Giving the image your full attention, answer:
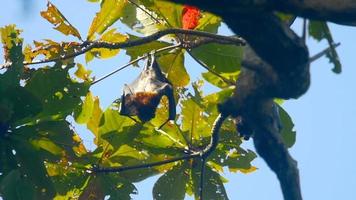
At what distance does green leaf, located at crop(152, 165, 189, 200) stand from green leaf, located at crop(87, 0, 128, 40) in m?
1.33

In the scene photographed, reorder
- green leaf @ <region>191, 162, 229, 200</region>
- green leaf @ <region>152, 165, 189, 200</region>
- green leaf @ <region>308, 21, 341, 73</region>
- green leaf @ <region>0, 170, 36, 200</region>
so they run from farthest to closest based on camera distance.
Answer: green leaf @ <region>152, 165, 189, 200</region>, green leaf @ <region>191, 162, 229, 200</region>, green leaf @ <region>0, 170, 36, 200</region>, green leaf @ <region>308, 21, 341, 73</region>

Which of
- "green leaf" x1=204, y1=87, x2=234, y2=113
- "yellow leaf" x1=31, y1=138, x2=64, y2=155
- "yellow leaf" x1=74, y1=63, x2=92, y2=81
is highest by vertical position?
"yellow leaf" x1=74, y1=63, x2=92, y2=81

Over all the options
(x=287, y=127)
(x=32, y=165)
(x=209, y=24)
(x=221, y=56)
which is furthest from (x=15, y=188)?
(x=287, y=127)

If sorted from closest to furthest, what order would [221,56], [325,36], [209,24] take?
[325,36]
[221,56]
[209,24]

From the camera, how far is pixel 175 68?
5.68 metres

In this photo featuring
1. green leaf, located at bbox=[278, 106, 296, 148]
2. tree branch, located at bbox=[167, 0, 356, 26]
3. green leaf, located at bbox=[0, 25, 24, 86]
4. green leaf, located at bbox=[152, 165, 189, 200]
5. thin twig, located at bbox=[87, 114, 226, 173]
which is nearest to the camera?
tree branch, located at bbox=[167, 0, 356, 26]

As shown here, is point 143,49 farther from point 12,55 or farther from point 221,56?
point 12,55

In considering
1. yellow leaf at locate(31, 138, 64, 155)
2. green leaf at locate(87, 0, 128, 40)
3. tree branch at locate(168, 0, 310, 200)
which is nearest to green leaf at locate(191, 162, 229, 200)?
yellow leaf at locate(31, 138, 64, 155)

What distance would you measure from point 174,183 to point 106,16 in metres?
1.52

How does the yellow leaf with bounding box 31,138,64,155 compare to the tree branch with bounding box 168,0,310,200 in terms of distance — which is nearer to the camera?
the tree branch with bounding box 168,0,310,200

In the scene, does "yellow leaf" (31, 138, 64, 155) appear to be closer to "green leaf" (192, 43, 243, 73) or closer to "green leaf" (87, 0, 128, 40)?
"green leaf" (87, 0, 128, 40)

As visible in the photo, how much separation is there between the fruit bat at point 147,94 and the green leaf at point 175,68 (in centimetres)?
32

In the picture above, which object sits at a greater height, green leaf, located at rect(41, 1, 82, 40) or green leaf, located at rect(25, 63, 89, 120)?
green leaf, located at rect(41, 1, 82, 40)

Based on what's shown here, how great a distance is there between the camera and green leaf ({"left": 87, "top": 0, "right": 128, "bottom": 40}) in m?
5.68
